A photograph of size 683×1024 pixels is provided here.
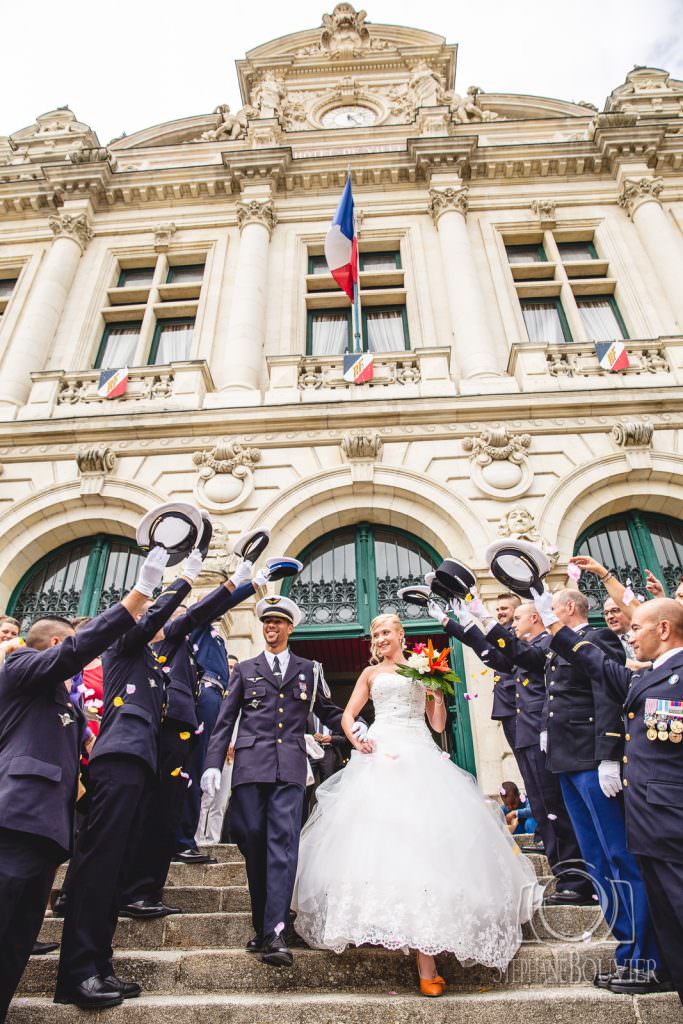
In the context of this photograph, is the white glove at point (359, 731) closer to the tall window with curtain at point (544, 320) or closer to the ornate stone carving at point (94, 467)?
the ornate stone carving at point (94, 467)

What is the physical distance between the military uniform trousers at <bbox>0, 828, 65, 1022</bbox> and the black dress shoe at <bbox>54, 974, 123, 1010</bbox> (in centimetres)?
31

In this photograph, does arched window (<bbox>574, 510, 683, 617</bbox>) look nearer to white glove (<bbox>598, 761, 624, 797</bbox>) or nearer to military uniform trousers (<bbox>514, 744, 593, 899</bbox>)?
military uniform trousers (<bbox>514, 744, 593, 899</bbox>)

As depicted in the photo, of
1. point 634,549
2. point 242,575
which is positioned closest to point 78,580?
point 242,575

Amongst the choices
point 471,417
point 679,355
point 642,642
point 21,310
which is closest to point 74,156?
point 21,310

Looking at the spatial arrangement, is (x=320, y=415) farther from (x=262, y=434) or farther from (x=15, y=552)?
(x=15, y=552)

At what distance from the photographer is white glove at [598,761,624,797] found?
3.94 metres

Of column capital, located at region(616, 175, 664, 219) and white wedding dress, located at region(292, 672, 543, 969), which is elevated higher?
column capital, located at region(616, 175, 664, 219)

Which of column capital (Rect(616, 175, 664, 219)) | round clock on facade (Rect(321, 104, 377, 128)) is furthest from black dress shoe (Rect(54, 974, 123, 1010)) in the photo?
round clock on facade (Rect(321, 104, 377, 128))

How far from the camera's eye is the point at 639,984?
11.0 feet

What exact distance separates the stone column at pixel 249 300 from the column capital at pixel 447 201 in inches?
135

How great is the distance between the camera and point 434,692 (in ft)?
15.7

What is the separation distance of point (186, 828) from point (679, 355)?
32.9 feet

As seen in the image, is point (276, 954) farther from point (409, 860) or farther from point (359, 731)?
point (359, 731)

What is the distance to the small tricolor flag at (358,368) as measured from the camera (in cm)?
1091
